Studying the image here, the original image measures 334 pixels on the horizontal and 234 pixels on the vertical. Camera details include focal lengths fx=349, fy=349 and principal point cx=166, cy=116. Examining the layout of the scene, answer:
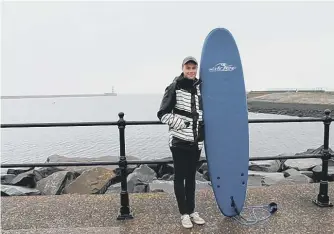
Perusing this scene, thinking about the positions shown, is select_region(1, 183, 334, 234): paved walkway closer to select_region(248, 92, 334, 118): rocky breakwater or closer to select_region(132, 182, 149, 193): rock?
select_region(132, 182, 149, 193): rock

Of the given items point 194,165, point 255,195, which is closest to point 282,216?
point 255,195

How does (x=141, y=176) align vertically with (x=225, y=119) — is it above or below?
below

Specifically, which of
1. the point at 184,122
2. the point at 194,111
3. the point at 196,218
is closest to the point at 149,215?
the point at 196,218

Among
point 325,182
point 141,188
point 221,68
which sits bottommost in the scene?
point 141,188

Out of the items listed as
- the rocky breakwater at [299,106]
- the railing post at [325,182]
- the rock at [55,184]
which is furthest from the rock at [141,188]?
the rocky breakwater at [299,106]

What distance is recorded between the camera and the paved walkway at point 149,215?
328 centimetres

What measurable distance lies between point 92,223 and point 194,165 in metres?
1.15

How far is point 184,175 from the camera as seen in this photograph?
3371 mm

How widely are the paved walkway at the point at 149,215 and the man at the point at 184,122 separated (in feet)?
0.91

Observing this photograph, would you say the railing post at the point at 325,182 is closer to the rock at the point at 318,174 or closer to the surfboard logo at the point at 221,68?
the surfboard logo at the point at 221,68

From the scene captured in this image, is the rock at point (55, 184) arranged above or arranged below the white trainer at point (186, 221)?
below

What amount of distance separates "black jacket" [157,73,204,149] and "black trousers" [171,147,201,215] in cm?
8

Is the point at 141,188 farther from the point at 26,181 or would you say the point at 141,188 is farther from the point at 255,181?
the point at 26,181

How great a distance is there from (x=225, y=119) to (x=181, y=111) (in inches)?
23.1
